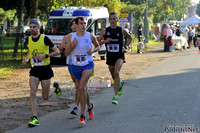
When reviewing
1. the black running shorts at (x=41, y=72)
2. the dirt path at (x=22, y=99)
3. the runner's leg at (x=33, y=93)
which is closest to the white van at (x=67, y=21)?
the dirt path at (x=22, y=99)

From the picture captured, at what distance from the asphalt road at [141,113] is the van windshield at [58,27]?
28.9ft

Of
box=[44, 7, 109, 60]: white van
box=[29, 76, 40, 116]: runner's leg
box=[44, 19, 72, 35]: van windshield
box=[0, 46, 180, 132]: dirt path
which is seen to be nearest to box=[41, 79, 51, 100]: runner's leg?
box=[29, 76, 40, 116]: runner's leg

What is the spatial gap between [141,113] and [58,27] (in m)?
13.2

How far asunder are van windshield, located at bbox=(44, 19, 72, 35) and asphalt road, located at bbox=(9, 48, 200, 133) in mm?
8802

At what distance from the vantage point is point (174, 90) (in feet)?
36.1

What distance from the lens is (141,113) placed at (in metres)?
7.97

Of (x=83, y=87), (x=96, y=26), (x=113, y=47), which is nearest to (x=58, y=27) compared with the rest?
(x=96, y=26)

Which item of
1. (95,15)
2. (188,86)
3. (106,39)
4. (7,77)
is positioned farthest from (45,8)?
(106,39)

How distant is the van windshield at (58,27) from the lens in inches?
804

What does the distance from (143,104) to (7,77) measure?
23.9 ft

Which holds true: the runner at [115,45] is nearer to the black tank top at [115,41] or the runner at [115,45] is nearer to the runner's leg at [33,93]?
the black tank top at [115,41]

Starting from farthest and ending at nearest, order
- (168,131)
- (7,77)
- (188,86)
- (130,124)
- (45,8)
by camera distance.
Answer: (45,8)
(7,77)
(188,86)
(130,124)
(168,131)

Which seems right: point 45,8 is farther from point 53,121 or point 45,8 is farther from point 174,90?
point 53,121

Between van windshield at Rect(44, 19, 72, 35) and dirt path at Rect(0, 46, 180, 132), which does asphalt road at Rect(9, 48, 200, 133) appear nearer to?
dirt path at Rect(0, 46, 180, 132)
